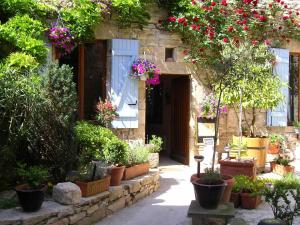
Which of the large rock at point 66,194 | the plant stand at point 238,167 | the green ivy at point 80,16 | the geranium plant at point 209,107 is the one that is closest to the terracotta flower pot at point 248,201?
the plant stand at point 238,167

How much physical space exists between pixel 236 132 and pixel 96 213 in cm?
474

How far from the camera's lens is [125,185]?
623 cm

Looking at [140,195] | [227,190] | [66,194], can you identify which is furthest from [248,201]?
[66,194]

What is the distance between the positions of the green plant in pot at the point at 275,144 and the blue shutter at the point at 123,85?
3166 mm

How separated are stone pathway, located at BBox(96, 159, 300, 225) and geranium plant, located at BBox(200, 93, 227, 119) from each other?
176 cm

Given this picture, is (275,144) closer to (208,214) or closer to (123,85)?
(123,85)

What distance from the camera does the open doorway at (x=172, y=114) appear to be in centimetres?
933

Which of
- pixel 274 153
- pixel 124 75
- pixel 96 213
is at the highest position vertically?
pixel 124 75

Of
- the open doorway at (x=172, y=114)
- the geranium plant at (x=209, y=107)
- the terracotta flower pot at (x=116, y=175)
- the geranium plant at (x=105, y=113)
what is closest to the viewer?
the terracotta flower pot at (x=116, y=175)

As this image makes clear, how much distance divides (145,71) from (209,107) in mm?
1610

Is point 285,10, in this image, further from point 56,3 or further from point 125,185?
point 125,185

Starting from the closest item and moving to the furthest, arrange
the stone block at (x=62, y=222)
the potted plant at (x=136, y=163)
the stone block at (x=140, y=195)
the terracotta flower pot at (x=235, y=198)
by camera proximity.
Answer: the stone block at (x=62, y=222) → the terracotta flower pot at (x=235, y=198) → the stone block at (x=140, y=195) → the potted plant at (x=136, y=163)

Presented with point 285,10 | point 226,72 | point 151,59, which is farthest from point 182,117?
point 226,72

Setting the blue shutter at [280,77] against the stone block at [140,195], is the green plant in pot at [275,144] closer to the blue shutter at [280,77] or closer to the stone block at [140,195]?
the blue shutter at [280,77]
